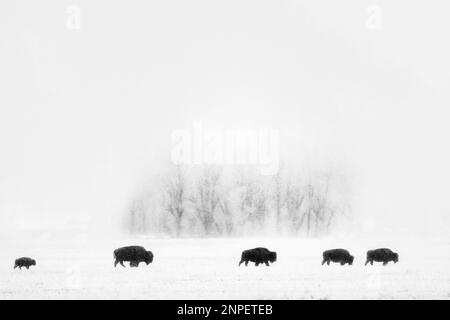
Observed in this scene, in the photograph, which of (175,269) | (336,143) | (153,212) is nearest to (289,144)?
(336,143)

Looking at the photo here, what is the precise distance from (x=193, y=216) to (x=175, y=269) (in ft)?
144

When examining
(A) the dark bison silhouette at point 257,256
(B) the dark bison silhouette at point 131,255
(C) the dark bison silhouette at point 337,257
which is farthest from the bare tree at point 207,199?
(C) the dark bison silhouette at point 337,257

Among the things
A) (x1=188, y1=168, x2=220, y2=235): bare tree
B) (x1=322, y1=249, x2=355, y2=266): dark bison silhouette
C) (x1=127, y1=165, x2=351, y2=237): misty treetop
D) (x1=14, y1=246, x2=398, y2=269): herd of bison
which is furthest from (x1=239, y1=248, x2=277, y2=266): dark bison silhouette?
(x1=188, y1=168, x2=220, y2=235): bare tree

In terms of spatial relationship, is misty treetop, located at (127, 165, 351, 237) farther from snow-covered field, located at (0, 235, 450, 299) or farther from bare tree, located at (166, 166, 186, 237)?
snow-covered field, located at (0, 235, 450, 299)

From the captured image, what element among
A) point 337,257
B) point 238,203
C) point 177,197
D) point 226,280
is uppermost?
point 226,280

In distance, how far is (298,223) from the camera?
2894 inches

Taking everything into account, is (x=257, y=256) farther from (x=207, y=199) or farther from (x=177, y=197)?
(x=207, y=199)

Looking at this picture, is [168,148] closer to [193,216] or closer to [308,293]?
[193,216]

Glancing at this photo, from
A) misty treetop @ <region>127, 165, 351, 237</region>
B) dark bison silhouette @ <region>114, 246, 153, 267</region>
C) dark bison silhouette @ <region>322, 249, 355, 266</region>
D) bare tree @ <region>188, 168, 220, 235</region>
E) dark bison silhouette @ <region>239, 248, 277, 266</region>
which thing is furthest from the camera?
bare tree @ <region>188, 168, 220, 235</region>

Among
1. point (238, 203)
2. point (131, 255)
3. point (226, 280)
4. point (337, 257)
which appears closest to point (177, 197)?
point (238, 203)

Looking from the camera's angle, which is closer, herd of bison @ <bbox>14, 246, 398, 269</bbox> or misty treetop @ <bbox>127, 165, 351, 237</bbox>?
herd of bison @ <bbox>14, 246, 398, 269</bbox>

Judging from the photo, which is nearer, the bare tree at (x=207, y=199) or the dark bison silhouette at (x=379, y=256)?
the dark bison silhouette at (x=379, y=256)

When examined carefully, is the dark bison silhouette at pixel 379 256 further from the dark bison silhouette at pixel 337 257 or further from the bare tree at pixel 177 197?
the bare tree at pixel 177 197

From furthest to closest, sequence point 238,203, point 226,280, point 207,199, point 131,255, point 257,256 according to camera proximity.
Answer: point 207,199, point 238,203, point 257,256, point 131,255, point 226,280
